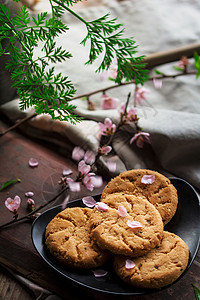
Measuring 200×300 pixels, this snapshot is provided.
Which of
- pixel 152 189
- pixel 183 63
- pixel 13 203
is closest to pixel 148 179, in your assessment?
pixel 152 189

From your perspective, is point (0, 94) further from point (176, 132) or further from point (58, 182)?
point (176, 132)

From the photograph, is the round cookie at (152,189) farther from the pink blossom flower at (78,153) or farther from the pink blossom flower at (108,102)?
the pink blossom flower at (108,102)

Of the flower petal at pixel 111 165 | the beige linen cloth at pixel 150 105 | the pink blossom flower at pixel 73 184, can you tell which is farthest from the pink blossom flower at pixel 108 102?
the pink blossom flower at pixel 73 184

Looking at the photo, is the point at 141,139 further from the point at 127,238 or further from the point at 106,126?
the point at 127,238

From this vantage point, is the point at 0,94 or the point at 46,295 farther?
the point at 0,94

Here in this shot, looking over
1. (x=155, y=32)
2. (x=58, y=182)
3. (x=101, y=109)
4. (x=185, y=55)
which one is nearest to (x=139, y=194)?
(x=58, y=182)

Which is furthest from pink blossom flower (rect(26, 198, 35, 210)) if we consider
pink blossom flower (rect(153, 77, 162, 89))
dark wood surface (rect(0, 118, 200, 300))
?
pink blossom flower (rect(153, 77, 162, 89))

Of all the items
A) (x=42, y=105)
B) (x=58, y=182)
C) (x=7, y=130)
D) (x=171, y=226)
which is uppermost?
(x=42, y=105)
